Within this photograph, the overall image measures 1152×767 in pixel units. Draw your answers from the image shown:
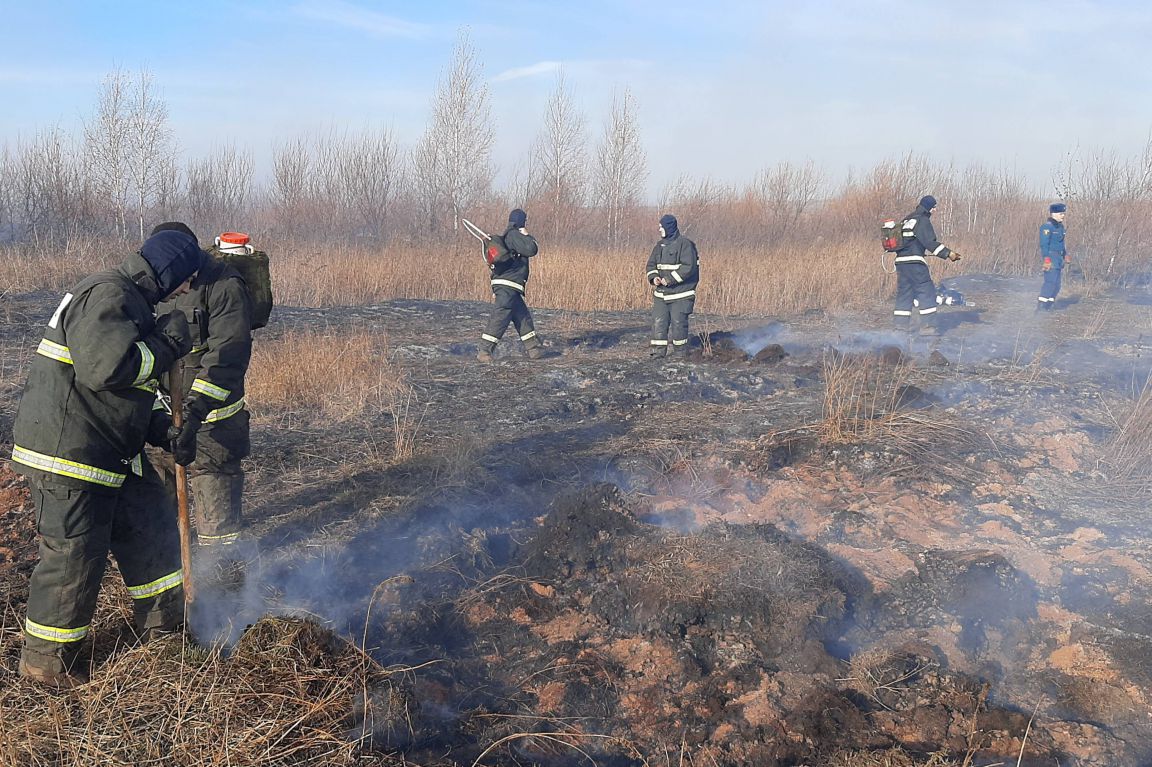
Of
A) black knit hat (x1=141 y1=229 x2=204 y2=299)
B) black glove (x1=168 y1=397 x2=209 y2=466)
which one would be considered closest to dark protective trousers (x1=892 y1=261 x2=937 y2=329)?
black glove (x1=168 y1=397 x2=209 y2=466)

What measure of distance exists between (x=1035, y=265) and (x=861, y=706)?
1986 centimetres

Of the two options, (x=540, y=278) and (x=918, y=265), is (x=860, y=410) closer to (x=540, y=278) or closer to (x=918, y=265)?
(x=918, y=265)

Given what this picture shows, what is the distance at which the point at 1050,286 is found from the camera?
43.1 ft

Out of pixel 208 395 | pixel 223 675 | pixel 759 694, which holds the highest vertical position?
pixel 208 395

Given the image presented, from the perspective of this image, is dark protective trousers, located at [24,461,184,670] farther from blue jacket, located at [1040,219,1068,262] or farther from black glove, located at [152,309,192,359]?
blue jacket, located at [1040,219,1068,262]

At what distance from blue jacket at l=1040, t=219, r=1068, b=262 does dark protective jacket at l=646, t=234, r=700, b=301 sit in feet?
22.5

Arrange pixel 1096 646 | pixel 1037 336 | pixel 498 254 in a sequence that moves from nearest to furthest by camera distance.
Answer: pixel 1096 646 → pixel 498 254 → pixel 1037 336

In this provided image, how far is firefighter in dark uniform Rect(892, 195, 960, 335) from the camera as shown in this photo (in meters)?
10.6

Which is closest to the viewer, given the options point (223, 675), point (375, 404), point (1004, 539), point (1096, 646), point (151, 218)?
point (223, 675)

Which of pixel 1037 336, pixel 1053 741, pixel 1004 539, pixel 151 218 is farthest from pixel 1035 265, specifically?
pixel 151 218

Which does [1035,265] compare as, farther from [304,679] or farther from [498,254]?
[304,679]

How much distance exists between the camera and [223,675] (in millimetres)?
3074

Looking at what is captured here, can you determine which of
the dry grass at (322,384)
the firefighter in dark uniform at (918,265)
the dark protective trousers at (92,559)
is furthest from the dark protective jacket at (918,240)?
the dark protective trousers at (92,559)

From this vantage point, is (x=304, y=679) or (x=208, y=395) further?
(x=208, y=395)
